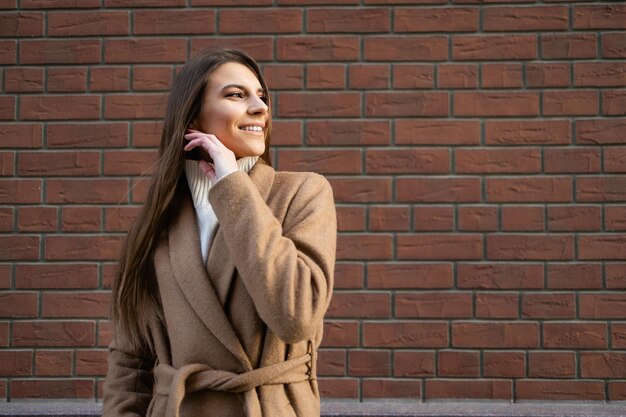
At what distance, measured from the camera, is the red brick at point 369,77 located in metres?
3.38

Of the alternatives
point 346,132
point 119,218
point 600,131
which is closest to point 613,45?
point 600,131

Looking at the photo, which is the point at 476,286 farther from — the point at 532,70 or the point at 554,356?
the point at 532,70

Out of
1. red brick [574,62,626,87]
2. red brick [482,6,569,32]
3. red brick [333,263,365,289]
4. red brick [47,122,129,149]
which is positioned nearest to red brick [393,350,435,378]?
red brick [333,263,365,289]

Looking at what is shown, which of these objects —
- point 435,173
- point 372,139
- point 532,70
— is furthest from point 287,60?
point 532,70

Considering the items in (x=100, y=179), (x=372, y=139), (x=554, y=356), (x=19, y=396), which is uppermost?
(x=372, y=139)

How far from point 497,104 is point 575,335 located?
1142 mm

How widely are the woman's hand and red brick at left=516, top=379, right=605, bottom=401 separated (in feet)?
6.57

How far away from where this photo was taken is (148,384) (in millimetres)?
2191

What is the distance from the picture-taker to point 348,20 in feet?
11.2

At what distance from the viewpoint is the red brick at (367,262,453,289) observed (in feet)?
10.8

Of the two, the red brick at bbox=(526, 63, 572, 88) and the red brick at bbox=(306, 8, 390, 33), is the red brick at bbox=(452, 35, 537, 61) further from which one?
the red brick at bbox=(306, 8, 390, 33)

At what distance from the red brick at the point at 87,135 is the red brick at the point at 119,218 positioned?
0.32 meters

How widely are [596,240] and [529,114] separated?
67 centimetres

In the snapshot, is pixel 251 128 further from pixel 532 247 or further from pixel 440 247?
pixel 532 247
